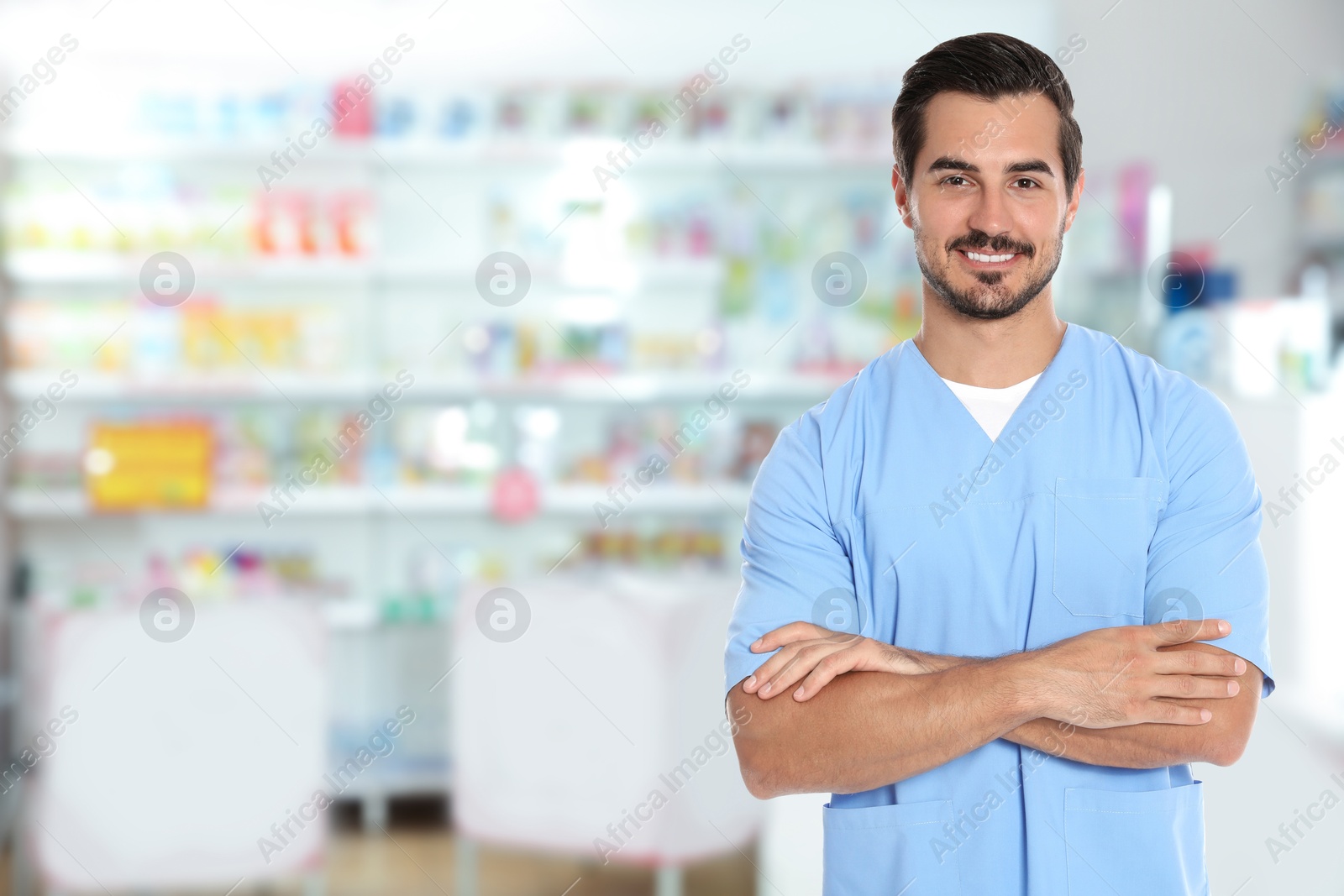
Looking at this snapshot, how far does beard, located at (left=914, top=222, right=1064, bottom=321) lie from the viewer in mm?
1029

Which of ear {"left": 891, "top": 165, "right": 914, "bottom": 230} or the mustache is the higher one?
ear {"left": 891, "top": 165, "right": 914, "bottom": 230}

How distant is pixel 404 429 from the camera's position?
387 cm

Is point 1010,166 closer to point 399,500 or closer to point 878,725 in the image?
point 878,725

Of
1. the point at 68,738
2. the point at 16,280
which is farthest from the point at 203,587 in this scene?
the point at 68,738

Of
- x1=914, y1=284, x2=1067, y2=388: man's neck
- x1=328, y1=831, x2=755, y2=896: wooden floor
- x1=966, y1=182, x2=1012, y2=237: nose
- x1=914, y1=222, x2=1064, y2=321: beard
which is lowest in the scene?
x1=328, y1=831, x2=755, y2=896: wooden floor

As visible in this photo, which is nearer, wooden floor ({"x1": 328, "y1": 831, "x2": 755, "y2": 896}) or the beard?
the beard

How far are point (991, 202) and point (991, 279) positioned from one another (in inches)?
2.6

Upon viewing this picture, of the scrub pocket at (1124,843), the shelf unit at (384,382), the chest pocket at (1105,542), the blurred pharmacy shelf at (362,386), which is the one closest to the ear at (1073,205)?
the chest pocket at (1105,542)

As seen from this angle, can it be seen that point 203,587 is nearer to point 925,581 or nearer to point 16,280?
point 16,280

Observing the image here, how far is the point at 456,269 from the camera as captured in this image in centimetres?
379

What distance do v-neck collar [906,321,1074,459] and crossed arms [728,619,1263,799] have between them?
0.66 ft

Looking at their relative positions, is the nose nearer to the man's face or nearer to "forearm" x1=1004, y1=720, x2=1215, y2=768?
the man's face

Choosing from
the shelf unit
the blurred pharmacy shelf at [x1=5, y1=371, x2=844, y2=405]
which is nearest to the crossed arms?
the blurred pharmacy shelf at [x1=5, y1=371, x2=844, y2=405]

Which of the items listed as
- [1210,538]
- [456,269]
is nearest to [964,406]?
[1210,538]
